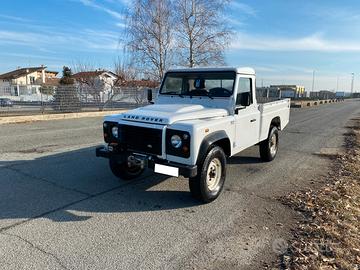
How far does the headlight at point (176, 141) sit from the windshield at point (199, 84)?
177 centimetres

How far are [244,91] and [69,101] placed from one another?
45.7 ft

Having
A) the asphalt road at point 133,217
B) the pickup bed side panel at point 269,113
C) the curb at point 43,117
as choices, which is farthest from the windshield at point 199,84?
the curb at point 43,117

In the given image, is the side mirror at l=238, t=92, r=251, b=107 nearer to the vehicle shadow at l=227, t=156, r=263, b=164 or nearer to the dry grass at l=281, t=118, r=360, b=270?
the dry grass at l=281, t=118, r=360, b=270

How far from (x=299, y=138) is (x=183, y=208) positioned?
8.25 m

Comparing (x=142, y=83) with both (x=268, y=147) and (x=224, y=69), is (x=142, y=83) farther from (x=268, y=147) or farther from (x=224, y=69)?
(x=224, y=69)

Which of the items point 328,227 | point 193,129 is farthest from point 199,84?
point 328,227

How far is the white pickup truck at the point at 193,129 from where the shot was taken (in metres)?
4.43

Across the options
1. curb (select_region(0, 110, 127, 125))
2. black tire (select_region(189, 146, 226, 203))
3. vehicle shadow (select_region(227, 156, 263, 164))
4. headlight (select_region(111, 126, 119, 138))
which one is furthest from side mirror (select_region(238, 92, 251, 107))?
curb (select_region(0, 110, 127, 125))

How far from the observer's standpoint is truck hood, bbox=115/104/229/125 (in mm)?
4648

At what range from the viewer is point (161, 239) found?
3.69 meters

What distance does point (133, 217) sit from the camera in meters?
4.26

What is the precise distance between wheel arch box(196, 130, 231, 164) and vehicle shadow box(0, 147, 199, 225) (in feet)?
2.85

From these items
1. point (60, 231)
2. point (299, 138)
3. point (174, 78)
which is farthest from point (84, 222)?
point (299, 138)

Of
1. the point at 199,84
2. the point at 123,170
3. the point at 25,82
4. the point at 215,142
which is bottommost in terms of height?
the point at 123,170
